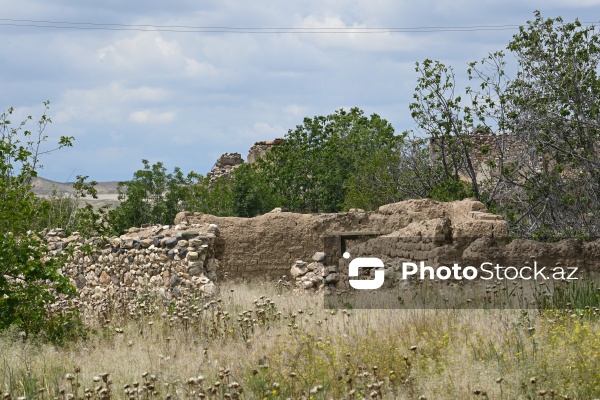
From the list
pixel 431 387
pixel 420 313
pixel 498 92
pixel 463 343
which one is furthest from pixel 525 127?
pixel 431 387

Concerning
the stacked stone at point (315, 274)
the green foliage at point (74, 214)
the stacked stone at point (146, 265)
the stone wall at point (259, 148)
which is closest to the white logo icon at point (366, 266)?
the stacked stone at point (315, 274)

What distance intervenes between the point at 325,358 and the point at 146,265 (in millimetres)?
7101

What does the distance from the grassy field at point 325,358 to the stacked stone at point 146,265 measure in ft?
10.6

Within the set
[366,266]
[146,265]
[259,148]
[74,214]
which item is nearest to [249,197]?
[74,214]

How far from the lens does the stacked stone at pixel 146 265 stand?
1443 centimetres

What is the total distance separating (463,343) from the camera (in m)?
8.70

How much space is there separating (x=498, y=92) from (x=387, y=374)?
14777 mm

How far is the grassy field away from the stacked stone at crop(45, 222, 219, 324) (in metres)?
3.24

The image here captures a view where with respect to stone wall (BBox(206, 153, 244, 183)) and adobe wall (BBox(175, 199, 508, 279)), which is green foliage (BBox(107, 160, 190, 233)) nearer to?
adobe wall (BBox(175, 199, 508, 279))

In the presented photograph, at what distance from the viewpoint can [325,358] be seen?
846cm

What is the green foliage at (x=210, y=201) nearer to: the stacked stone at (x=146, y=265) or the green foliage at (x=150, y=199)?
the green foliage at (x=150, y=199)

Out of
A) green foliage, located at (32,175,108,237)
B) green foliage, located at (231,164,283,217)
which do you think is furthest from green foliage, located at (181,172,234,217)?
green foliage, located at (32,175,108,237)

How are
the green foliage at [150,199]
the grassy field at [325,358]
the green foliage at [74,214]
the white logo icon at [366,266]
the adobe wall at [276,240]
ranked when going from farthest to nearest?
the green foliage at [150,199] < the adobe wall at [276,240] < the white logo icon at [366,266] < the green foliage at [74,214] < the grassy field at [325,358]

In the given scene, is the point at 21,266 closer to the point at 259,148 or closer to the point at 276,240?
the point at 276,240
